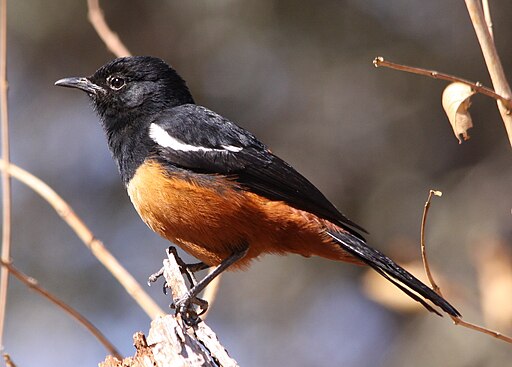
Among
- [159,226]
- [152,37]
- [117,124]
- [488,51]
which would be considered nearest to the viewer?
[488,51]

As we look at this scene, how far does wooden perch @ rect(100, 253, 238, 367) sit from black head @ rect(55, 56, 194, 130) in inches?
68.7

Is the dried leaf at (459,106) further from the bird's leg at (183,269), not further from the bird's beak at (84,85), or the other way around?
the bird's beak at (84,85)

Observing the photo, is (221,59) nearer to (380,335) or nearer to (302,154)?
(302,154)

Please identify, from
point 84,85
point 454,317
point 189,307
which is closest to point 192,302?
point 189,307

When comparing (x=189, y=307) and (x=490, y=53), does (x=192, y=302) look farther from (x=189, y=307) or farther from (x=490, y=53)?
(x=490, y=53)

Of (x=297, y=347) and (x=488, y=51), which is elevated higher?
(x=297, y=347)

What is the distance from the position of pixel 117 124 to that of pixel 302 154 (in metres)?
Answer: 2.96

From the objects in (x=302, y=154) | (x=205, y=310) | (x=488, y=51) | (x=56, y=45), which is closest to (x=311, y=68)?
(x=302, y=154)

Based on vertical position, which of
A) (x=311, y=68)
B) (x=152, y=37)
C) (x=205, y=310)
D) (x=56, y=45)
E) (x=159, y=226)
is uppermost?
(x=56, y=45)

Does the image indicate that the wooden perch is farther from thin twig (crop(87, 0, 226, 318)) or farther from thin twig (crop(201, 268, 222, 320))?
thin twig (crop(87, 0, 226, 318))

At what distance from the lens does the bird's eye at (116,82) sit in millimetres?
4879

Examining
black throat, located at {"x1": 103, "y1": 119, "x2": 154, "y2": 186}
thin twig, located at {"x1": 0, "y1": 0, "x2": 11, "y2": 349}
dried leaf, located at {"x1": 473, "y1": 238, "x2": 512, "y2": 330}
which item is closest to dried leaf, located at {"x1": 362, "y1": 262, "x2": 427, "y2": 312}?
dried leaf, located at {"x1": 473, "y1": 238, "x2": 512, "y2": 330}

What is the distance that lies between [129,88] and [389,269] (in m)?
1.88

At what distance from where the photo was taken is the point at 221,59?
7.22 m
